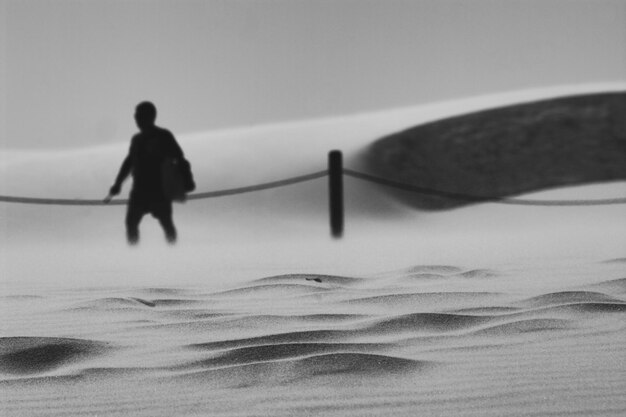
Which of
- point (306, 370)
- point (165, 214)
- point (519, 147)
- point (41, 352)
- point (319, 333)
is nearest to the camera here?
point (306, 370)

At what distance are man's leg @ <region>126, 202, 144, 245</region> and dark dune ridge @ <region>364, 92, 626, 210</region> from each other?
29.2ft

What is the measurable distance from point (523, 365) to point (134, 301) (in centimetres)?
145

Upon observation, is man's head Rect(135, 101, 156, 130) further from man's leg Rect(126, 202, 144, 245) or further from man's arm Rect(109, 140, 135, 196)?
man's leg Rect(126, 202, 144, 245)

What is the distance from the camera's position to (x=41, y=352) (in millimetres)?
1901

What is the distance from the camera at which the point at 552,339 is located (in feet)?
6.24

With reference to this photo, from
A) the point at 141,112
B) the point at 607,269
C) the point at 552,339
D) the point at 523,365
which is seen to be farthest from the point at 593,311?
the point at 141,112

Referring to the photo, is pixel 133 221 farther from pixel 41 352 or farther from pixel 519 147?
pixel 519 147

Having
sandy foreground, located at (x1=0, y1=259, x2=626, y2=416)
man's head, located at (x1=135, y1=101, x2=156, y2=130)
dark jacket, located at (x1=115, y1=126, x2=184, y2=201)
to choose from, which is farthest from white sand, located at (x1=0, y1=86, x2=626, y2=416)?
man's head, located at (x1=135, y1=101, x2=156, y2=130)

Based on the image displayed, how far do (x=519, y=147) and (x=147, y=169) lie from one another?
11338 mm

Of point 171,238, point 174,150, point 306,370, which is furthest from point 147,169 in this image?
point 306,370

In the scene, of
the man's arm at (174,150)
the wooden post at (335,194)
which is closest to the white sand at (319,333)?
the man's arm at (174,150)

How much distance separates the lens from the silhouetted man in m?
5.36

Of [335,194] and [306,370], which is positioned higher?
[306,370]

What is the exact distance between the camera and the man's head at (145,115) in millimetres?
5293
